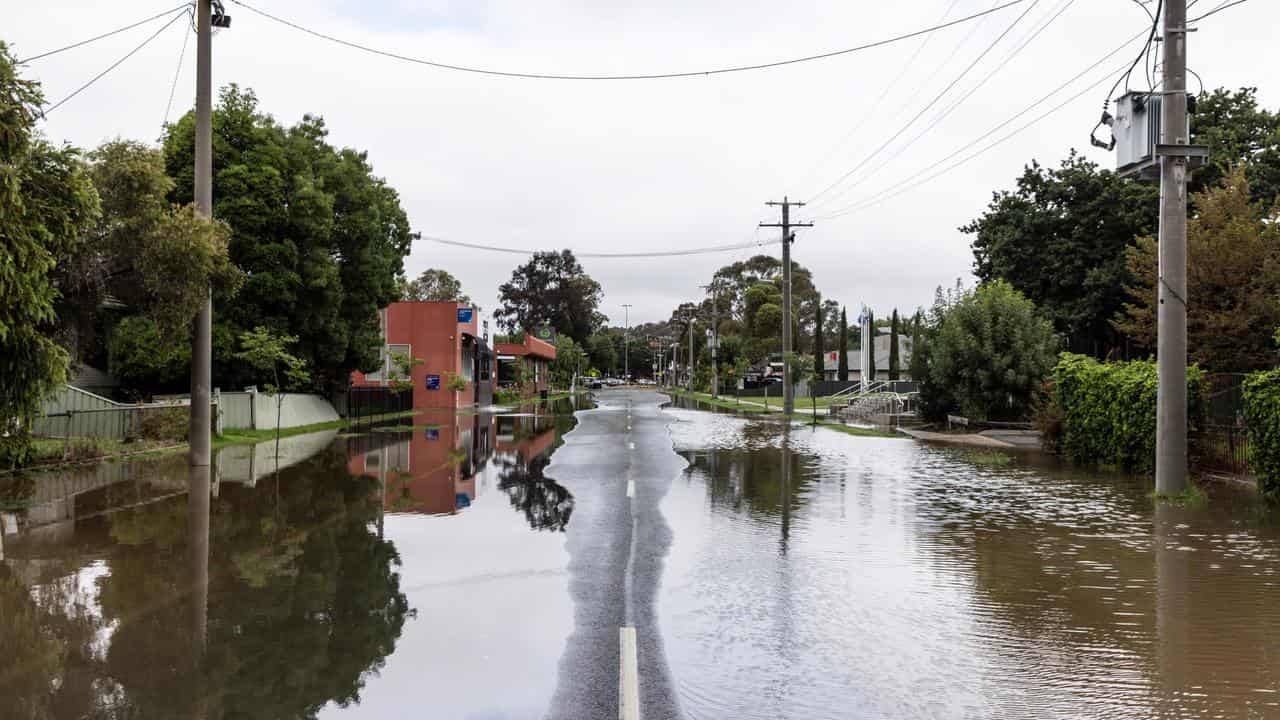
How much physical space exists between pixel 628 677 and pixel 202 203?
646 inches

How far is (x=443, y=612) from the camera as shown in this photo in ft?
24.5

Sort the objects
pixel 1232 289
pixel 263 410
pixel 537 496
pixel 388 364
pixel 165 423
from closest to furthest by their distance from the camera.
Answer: pixel 537 496 < pixel 1232 289 < pixel 165 423 < pixel 263 410 < pixel 388 364

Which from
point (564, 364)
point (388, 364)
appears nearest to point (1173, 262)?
point (388, 364)

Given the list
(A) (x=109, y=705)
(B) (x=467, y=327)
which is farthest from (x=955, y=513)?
(B) (x=467, y=327)

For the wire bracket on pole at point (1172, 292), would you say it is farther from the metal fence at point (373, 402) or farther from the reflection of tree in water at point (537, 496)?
the metal fence at point (373, 402)

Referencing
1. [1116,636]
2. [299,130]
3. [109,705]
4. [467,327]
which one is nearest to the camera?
[109,705]

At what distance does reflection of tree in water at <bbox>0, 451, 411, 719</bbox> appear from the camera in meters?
5.54

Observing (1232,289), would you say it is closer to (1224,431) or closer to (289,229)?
(1224,431)

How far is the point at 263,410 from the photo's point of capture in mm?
31656

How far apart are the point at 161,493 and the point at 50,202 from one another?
198 inches

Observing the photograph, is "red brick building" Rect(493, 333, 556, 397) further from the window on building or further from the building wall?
the window on building

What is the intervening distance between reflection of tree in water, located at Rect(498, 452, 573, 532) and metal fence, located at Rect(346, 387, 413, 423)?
77.3 ft

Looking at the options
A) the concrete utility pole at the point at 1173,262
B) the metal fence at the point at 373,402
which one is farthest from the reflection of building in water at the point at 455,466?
the metal fence at the point at 373,402

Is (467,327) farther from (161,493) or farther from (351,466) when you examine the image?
(161,493)
